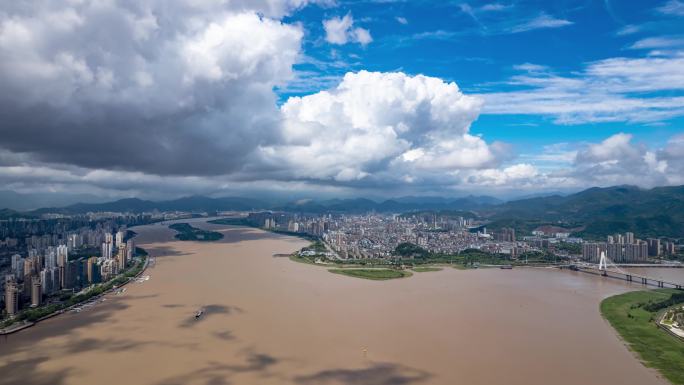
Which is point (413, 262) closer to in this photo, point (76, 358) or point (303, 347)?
point (303, 347)

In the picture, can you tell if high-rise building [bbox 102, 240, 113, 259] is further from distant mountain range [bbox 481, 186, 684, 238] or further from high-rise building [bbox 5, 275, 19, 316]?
distant mountain range [bbox 481, 186, 684, 238]

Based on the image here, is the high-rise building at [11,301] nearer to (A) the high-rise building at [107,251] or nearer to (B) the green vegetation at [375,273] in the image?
(A) the high-rise building at [107,251]

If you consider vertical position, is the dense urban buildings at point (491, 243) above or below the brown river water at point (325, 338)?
above

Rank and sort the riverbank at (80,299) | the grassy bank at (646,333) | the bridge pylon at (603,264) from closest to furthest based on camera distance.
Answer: the grassy bank at (646,333)
the riverbank at (80,299)
the bridge pylon at (603,264)

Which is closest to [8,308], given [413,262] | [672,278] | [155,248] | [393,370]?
[393,370]

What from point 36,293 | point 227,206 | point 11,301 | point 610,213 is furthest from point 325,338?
point 227,206

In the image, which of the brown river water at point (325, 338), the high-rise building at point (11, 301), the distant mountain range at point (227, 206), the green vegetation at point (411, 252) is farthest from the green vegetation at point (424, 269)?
the distant mountain range at point (227, 206)

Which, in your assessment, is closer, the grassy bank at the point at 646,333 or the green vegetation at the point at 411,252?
the grassy bank at the point at 646,333

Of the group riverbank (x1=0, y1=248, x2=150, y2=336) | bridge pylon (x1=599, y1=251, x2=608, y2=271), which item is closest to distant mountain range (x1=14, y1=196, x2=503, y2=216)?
riverbank (x1=0, y1=248, x2=150, y2=336)
